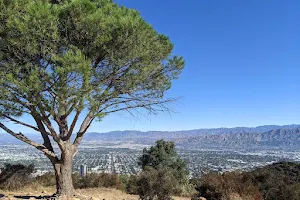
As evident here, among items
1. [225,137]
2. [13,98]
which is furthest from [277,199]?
[225,137]

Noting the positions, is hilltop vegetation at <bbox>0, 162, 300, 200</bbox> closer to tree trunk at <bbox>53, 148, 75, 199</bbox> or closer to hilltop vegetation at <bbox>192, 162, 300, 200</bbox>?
hilltop vegetation at <bbox>192, 162, 300, 200</bbox>

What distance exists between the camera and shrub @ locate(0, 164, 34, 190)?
1098 centimetres

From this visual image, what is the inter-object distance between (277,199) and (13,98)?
824cm

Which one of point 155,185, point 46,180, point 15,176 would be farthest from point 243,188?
point 15,176

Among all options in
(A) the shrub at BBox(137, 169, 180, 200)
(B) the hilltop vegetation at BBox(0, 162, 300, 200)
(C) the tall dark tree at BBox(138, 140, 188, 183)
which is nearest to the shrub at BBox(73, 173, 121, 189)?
(B) the hilltop vegetation at BBox(0, 162, 300, 200)

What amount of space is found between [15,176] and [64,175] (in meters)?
3.92

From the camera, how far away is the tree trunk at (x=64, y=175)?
27.6ft

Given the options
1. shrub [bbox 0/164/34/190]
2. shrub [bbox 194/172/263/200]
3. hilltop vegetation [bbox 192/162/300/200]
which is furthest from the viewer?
shrub [bbox 0/164/34/190]

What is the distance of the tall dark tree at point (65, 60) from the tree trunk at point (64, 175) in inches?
1.0

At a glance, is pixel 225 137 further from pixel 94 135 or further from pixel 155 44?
pixel 155 44

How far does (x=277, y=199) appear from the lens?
32.0 ft

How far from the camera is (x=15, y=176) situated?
11320mm

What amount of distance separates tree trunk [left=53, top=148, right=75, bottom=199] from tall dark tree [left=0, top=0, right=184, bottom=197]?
0.03 meters

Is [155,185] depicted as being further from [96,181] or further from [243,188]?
[96,181]
